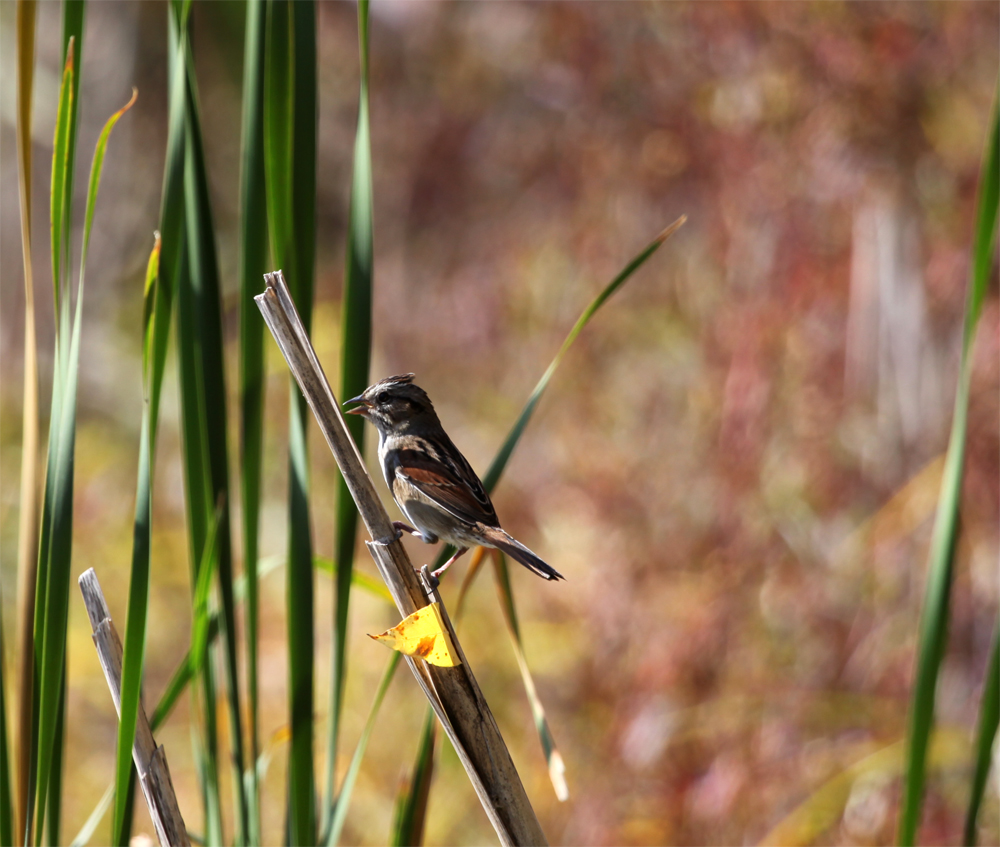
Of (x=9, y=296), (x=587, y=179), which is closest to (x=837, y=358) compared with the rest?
(x=587, y=179)

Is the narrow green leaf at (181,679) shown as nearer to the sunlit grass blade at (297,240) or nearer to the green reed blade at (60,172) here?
the sunlit grass blade at (297,240)

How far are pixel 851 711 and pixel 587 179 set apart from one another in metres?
3.60

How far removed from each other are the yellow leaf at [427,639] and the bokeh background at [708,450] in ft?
7.64

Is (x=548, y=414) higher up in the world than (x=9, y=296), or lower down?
lower down

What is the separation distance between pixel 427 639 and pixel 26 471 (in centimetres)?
75

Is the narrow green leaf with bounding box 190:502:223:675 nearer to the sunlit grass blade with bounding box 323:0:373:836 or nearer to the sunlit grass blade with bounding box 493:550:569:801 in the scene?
the sunlit grass blade with bounding box 323:0:373:836

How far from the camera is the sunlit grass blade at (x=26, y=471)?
137 centimetres

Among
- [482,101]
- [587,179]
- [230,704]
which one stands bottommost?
[230,704]

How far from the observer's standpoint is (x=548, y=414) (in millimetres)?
5906

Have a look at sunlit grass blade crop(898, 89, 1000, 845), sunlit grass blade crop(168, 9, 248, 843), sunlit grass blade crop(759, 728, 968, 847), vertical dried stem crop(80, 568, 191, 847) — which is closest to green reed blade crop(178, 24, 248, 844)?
sunlit grass blade crop(168, 9, 248, 843)

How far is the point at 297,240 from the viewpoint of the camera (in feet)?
4.56

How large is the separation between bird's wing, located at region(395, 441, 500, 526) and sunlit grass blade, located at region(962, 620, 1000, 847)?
84cm

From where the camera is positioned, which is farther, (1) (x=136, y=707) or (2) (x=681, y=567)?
(2) (x=681, y=567)

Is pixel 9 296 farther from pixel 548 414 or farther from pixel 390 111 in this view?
pixel 548 414
